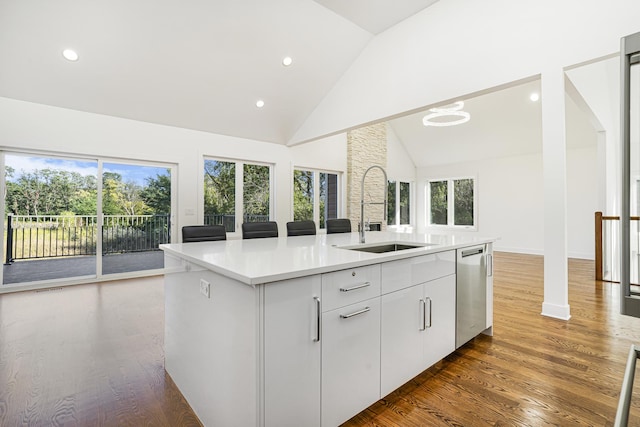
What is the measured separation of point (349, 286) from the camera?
4.83 feet

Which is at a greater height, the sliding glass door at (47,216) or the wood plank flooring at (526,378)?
the sliding glass door at (47,216)

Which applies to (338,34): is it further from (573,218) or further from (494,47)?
(573,218)

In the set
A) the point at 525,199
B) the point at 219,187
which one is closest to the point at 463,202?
the point at 525,199

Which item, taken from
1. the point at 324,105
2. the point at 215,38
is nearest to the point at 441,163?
the point at 324,105

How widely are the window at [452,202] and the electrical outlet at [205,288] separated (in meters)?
8.48

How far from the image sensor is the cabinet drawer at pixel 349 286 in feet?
4.55

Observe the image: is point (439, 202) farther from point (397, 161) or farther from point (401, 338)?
point (401, 338)

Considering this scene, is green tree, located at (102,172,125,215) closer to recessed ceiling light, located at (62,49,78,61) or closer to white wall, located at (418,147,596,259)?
recessed ceiling light, located at (62,49,78,61)

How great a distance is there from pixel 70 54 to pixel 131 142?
4.51ft

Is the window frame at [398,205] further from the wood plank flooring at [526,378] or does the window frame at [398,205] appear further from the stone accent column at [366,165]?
the wood plank flooring at [526,378]

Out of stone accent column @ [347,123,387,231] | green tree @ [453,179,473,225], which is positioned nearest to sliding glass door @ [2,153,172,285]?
stone accent column @ [347,123,387,231]

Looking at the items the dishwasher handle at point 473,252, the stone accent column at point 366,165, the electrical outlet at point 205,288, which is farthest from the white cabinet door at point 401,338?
the stone accent column at point 366,165

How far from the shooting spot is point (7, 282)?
415 centimetres

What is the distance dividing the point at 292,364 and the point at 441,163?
902 centimetres
